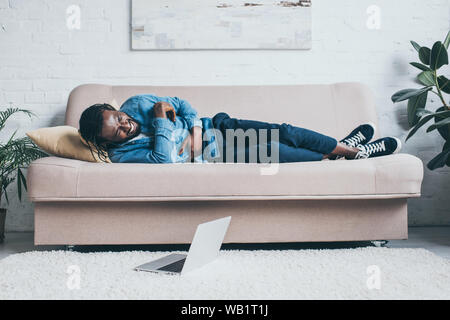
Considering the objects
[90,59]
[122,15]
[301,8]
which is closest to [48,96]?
[90,59]

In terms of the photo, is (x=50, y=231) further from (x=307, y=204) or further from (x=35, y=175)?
(x=307, y=204)

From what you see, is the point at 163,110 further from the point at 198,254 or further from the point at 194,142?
the point at 198,254

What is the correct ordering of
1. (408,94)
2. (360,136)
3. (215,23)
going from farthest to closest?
(215,23) → (408,94) → (360,136)

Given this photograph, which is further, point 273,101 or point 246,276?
point 273,101

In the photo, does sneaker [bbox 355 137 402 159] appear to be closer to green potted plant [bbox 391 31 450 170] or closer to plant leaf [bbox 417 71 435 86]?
green potted plant [bbox 391 31 450 170]

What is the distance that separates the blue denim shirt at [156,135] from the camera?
6.58ft

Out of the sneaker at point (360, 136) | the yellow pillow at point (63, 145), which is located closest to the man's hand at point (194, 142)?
the yellow pillow at point (63, 145)

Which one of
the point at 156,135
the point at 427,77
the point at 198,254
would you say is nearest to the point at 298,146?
the point at 156,135

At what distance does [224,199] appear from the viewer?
1.84m

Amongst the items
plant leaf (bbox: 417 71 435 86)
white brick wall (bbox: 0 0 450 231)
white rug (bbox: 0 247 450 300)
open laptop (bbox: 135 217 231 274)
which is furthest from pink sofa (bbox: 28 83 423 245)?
white brick wall (bbox: 0 0 450 231)

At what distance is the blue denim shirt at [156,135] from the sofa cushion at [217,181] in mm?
159

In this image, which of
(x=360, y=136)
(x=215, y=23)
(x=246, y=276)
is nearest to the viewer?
(x=246, y=276)

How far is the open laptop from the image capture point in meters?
1.43

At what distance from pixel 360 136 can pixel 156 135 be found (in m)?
1.17
